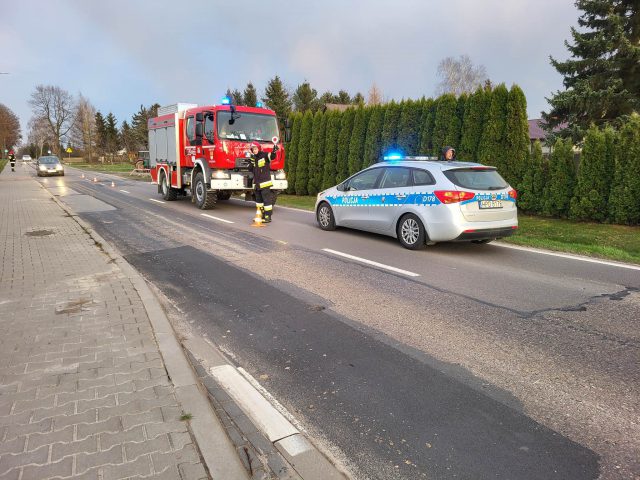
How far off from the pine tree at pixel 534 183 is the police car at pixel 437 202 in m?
5.03

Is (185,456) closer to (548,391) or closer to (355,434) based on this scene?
(355,434)

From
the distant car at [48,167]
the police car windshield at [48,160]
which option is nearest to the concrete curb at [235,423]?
the distant car at [48,167]

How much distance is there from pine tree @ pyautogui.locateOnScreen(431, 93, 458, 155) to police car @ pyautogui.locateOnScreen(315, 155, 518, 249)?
19.7 feet

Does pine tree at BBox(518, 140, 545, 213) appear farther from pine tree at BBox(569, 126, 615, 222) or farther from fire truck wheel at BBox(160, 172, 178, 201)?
fire truck wheel at BBox(160, 172, 178, 201)

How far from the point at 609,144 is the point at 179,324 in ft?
37.2

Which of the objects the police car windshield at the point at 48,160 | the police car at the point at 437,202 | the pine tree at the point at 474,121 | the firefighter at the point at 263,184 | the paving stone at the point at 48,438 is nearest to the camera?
the paving stone at the point at 48,438

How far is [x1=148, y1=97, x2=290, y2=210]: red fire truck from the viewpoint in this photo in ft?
43.9

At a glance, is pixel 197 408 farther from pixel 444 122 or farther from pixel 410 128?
pixel 410 128

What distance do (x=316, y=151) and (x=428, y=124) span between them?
5955 millimetres

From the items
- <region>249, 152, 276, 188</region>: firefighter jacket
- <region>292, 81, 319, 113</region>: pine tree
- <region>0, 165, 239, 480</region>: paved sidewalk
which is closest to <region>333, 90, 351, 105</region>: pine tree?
<region>292, 81, 319, 113</region>: pine tree

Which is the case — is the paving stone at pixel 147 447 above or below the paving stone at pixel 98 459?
above

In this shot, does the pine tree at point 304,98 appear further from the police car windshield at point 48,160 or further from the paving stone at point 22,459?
the paving stone at point 22,459

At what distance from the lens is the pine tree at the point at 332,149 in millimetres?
19172

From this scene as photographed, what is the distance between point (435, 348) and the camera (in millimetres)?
4109
